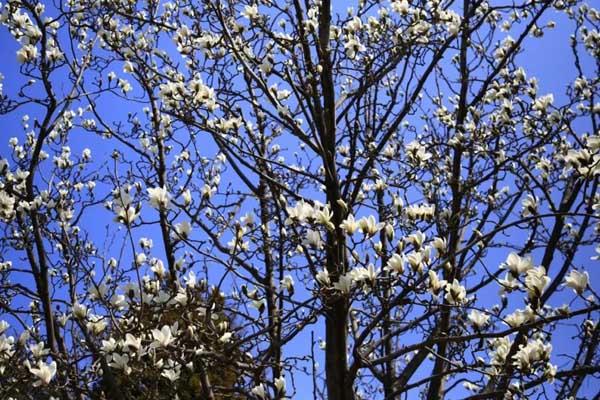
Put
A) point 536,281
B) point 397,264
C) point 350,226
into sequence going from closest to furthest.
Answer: point 536,281 → point 397,264 → point 350,226

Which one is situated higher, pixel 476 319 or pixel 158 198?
pixel 158 198

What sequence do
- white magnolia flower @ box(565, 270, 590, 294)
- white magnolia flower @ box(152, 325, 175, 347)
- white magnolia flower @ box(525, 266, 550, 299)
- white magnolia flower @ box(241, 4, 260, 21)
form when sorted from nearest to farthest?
white magnolia flower @ box(525, 266, 550, 299) → white magnolia flower @ box(565, 270, 590, 294) → white magnolia flower @ box(152, 325, 175, 347) → white magnolia flower @ box(241, 4, 260, 21)

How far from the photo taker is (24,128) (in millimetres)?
6168

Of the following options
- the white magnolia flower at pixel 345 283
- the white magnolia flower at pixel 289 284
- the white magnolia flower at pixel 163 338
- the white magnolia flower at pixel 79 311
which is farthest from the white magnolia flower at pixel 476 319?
the white magnolia flower at pixel 79 311

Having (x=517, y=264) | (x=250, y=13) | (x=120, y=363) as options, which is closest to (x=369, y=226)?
(x=517, y=264)

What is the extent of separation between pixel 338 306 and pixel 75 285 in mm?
2207

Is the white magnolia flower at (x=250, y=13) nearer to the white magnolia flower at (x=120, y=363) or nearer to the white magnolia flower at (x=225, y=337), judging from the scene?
the white magnolia flower at (x=225, y=337)

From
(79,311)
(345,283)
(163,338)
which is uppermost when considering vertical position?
(79,311)

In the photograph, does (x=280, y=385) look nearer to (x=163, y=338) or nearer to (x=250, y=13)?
(x=163, y=338)

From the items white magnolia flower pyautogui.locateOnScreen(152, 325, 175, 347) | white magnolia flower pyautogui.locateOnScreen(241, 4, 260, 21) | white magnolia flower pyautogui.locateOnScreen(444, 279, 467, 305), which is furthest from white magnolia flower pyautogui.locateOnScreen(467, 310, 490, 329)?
white magnolia flower pyautogui.locateOnScreen(241, 4, 260, 21)

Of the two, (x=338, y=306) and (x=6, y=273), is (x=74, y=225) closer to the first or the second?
(x=6, y=273)

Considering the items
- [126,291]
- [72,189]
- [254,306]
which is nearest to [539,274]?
[254,306]

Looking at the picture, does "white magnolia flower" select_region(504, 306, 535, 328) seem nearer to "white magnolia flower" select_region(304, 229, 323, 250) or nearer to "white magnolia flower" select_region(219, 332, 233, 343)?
"white magnolia flower" select_region(304, 229, 323, 250)

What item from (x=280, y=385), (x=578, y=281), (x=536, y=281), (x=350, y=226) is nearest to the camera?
(x=536, y=281)
